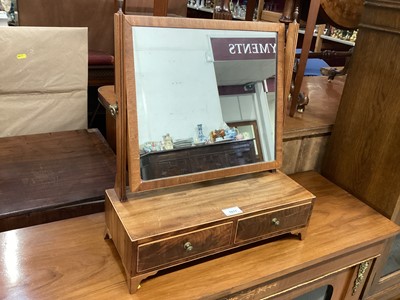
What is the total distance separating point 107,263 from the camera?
876 millimetres

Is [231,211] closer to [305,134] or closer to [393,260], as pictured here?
[305,134]

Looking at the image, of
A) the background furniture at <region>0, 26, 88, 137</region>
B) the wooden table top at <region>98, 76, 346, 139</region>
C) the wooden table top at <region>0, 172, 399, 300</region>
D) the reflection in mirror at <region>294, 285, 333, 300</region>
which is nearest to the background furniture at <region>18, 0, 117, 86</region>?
the background furniture at <region>0, 26, 88, 137</region>

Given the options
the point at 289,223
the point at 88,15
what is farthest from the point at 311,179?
the point at 88,15

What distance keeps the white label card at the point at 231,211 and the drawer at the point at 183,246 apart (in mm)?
24

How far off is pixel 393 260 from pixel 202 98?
1.04 metres

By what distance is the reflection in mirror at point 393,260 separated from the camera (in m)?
1.38

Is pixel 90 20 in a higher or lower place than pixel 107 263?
higher

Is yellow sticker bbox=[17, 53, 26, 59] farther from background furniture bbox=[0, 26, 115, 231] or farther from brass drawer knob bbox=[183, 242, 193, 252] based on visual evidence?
brass drawer knob bbox=[183, 242, 193, 252]

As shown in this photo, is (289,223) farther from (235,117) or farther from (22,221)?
(22,221)

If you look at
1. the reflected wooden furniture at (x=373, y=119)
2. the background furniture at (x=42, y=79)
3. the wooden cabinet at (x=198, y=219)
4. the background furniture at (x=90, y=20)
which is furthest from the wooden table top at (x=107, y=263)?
the background furniture at (x=90, y=20)

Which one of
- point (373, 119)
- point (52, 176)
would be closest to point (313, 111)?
point (373, 119)

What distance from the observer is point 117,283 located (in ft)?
2.72

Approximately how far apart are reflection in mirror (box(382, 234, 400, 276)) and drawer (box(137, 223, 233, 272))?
2.69ft

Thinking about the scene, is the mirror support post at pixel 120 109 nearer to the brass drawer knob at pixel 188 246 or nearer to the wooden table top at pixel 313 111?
the brass drawer knob at pixel 188 246
